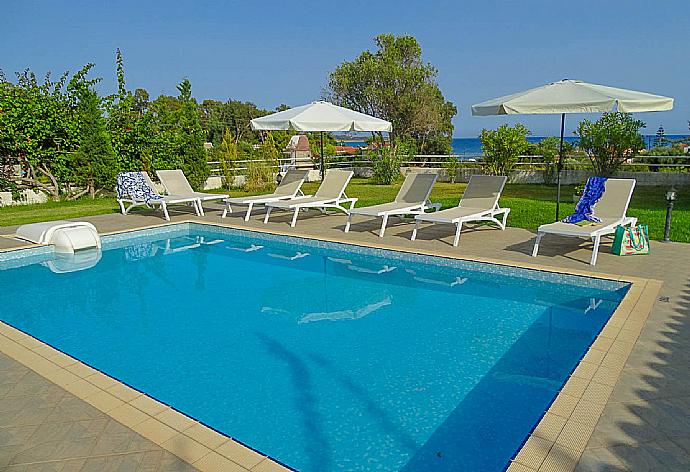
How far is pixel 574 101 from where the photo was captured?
301 inches

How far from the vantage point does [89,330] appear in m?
5.55

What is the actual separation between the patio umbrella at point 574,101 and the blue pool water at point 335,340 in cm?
269

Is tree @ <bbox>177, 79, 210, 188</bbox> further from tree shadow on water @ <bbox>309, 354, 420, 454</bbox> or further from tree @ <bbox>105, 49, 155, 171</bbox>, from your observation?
tree shadow on water @ <bbox>309, 354, 420, 454</bbox>

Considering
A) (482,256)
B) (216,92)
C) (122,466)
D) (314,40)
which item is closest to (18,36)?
(314,40)

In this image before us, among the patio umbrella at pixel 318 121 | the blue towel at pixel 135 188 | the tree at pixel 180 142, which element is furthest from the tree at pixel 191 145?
the patio umbrella at pixel 318 121

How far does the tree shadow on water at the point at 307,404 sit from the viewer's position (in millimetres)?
Answer: 3227

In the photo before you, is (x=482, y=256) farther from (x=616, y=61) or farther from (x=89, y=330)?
(x=616, y=61)

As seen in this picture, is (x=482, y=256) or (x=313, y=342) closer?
(x=313, y=342)

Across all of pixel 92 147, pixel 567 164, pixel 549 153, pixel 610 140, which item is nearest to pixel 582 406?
pixel 92 147

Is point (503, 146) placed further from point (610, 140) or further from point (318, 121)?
point (318, 121)

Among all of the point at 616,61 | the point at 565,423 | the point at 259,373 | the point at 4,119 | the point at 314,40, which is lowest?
the point at 259,373

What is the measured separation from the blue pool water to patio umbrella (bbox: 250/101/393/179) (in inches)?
115

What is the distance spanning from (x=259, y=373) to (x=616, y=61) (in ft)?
90.1

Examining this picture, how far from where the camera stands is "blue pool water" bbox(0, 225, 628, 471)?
351 cm
